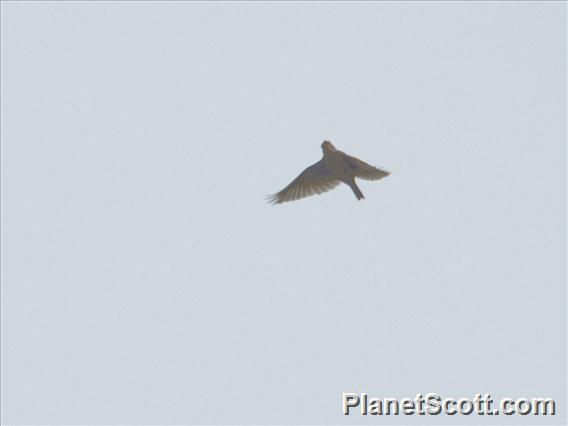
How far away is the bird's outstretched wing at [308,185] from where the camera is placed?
2947 centimetres

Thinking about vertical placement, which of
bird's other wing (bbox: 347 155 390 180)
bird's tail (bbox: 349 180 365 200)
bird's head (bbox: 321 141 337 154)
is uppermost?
bird's head (bbox: 321 141 337 154)

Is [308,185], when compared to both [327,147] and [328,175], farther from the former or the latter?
[327,147]

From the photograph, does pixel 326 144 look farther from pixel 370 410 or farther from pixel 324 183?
pixel 370 410

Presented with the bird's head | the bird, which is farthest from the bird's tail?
the bird's head

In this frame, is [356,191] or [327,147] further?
[356,191]

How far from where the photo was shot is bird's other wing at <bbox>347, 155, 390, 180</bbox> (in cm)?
2881

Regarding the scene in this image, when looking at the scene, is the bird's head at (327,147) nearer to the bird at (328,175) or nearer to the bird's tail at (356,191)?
the bird at (328,175)

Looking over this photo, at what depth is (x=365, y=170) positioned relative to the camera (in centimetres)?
2916

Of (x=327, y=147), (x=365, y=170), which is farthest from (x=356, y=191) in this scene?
(x=327, y=147)

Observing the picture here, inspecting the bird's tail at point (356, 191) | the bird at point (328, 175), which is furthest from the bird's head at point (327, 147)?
the bird's tail at point (356, 191)

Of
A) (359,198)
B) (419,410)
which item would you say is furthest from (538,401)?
(359,198)

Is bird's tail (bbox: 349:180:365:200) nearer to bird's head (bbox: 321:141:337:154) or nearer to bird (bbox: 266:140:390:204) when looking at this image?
bird (bbox: 266:140:390:204)

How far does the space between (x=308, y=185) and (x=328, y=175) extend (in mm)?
727

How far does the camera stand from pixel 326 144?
28.4 metres
